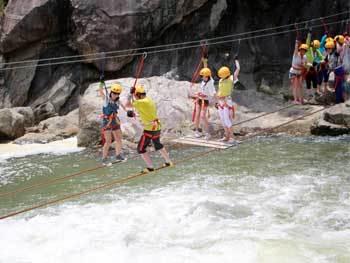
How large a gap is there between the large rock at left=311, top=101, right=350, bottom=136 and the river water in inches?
21.1

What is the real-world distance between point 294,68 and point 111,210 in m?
5.72

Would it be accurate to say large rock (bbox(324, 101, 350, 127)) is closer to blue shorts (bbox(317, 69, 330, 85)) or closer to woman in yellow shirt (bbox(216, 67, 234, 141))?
blue shorts (bbox(317, 69, 330, 85))

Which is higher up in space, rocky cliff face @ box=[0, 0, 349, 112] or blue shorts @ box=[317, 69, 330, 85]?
rocky cliff face @ box=[0, 0, 349, 112]

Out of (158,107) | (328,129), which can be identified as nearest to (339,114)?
(328,129)

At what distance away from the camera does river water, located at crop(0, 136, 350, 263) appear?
7.32 meters

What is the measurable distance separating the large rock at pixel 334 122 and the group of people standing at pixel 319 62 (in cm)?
74

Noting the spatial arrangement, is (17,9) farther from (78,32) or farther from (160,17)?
(160,17)

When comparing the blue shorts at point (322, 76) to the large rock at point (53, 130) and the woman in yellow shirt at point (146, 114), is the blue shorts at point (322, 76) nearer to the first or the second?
the woman in yellow shirt at point (146, 114)

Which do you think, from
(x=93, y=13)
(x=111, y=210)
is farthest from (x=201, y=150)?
(x=93, y=13)

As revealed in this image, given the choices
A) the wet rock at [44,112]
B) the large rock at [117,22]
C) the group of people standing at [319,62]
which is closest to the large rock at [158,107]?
the wet rock at [44,112]

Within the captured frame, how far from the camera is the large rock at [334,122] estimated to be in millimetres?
13094

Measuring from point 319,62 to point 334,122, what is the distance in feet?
5.29

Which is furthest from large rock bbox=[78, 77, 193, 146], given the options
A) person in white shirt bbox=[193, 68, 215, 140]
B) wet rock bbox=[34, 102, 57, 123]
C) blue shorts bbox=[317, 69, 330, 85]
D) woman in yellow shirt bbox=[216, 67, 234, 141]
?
woman in yellow shirt bbox=[216, 67, 234, 141]

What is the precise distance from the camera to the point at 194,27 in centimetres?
1861
